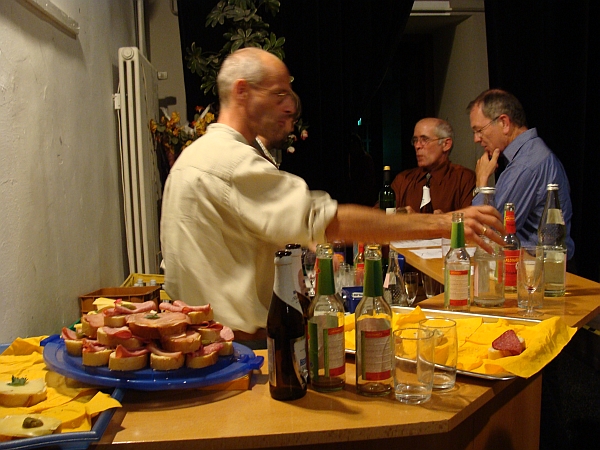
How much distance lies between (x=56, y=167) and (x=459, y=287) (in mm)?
1558

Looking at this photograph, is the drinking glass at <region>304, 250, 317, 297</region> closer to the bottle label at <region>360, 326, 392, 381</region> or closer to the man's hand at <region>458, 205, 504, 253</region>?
the man's hand at <region>458, 205, 504, 253</region>

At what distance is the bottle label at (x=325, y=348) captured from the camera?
1008mm

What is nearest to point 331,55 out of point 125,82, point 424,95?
point 424,95

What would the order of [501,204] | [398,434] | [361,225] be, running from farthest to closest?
[501,204], [361,225], [398,434]

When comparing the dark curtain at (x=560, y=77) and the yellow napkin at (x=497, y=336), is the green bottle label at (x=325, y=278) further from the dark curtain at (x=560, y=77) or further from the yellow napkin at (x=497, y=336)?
the dark curtain at (x=560, y=77)

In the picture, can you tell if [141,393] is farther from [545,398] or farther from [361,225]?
[545,398]

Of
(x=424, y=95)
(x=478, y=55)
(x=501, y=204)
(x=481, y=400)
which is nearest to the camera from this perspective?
(x=481, y=400)

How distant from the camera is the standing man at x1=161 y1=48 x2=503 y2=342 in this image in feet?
4.56

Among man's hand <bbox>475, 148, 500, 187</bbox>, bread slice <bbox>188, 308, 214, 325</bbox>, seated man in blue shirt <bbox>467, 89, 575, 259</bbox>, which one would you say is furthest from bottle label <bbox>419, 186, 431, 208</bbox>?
bread slice <bbox>188, 308, 214, 325</bbox>

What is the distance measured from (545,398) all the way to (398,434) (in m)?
1.33

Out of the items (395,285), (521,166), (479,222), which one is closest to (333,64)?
(521,166)

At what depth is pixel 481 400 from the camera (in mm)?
1008

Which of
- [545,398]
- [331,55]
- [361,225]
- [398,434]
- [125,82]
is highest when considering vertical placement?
[331,55]

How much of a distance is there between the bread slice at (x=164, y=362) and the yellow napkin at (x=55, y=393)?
9 cm
